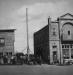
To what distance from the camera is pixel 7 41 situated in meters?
42.0

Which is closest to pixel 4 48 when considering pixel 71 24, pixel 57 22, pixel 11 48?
pixel 11 48

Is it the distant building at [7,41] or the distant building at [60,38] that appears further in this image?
the distant building at [7,41]

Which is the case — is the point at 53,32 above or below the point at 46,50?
above

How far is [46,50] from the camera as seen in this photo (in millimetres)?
43719

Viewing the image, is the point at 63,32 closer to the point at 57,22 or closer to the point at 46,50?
the point at 57,22

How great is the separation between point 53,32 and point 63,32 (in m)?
2.17

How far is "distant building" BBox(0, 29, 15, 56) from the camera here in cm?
4181

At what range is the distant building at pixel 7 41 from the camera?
1646 inches

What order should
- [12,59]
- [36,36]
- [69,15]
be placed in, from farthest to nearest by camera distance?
[36,36]
[69,15]
[12,59]

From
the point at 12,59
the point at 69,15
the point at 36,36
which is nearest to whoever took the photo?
the point at 12,59

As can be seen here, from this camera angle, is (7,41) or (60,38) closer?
(60,38)

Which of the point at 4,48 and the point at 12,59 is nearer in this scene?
the point at 12,59

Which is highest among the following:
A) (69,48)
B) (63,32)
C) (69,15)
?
(69,15)

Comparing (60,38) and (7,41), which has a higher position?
(60,38)
